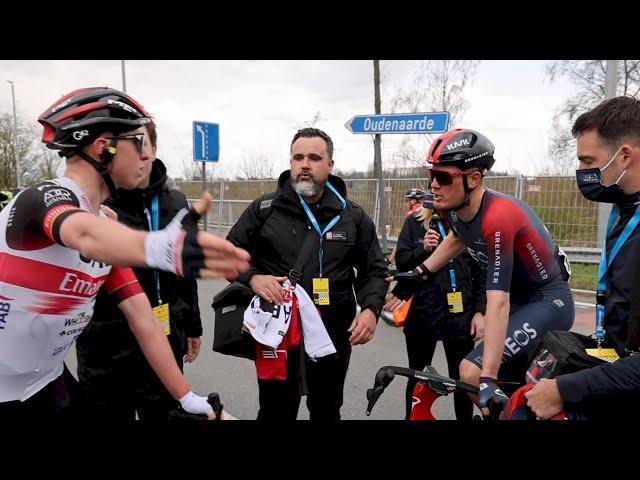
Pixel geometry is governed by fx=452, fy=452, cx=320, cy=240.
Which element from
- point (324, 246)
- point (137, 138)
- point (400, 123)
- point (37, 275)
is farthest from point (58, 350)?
point (400, 123)

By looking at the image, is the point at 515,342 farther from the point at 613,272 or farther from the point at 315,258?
the point at 315,258

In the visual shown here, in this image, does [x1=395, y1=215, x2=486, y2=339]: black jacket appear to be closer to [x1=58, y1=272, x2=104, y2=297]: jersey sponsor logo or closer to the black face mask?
the black face mask

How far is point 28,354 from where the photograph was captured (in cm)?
148

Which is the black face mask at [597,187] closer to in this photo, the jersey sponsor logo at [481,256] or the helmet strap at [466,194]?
the helmet strap at [466,194]

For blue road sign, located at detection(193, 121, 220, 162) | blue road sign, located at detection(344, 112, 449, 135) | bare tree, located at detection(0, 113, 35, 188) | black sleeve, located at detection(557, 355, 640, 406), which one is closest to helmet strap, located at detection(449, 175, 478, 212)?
black sleeve, located at detection(557, 355, 640, 406)

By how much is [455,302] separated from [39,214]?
304 centimetres

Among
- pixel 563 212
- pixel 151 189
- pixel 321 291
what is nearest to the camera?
pixel 151 189

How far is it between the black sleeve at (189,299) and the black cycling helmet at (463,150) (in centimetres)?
146

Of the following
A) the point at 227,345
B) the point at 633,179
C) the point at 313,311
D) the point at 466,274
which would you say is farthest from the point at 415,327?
the point at 633,179

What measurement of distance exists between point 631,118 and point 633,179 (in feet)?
0.80

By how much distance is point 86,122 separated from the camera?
1479 millimetres

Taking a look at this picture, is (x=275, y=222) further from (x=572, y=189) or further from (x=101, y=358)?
(x=572, y=189)

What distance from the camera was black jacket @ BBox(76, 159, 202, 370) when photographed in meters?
2.30
